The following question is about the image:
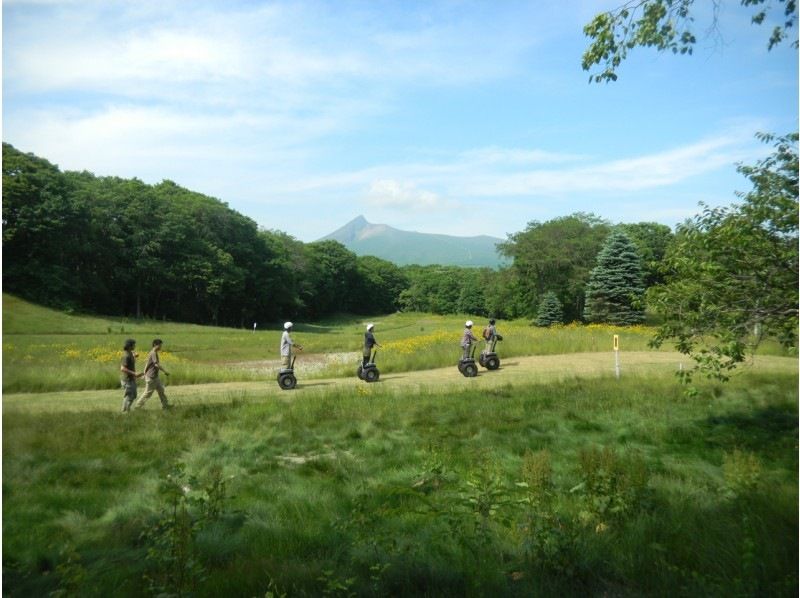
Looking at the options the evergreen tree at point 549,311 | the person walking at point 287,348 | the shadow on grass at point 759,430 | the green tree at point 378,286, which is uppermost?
the green tree at point 378,286

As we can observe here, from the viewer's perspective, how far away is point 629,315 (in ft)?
23.8

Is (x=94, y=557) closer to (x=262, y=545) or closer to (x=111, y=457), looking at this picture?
(x=262, y=545)

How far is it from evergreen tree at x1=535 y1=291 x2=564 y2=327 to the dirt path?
2770 millimetres

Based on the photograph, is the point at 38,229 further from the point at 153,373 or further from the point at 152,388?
the point at 152,388

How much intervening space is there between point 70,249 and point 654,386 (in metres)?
8.75

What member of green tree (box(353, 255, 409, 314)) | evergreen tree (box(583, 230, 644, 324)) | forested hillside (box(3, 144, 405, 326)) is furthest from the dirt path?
green tree (box(353, 255, 409, 314))

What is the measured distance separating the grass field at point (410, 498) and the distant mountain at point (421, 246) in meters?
2.20

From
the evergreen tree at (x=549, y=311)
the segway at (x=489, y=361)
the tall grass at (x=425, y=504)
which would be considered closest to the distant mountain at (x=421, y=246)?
the evergreen tree at (x=549, y=311)

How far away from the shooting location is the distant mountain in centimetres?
859

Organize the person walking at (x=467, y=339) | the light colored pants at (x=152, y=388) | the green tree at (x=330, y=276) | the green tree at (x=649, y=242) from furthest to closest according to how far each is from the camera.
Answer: the person walking at (x=467, y=339) → the green tree at (x=330, y=276) → the light colored pants at (x=152, y=388) → the green tree at (x=649, y=242)

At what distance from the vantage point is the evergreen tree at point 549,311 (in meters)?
9.30

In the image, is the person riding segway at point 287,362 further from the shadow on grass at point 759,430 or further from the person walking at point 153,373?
the shadow on grass at point 759,430

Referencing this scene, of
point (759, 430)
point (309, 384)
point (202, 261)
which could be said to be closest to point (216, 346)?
point (202, 261)

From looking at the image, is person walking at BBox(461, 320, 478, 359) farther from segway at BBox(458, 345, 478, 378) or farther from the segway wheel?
the segway wheel
